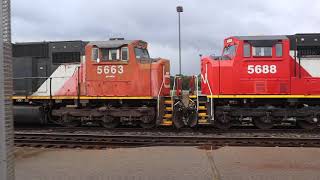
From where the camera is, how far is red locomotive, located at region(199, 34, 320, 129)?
15.0m

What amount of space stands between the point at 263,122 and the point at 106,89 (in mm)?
5845

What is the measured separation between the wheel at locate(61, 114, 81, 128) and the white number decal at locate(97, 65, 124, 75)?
6.84 ft

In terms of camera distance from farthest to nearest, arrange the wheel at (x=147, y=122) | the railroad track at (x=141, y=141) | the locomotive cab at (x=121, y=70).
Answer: the locomotive cab at (x=121, y=70), the wheel at (x=147, y=122), the railroad track at (x=141, y=141)

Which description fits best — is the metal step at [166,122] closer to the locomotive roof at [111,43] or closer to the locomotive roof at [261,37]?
the locomotive roof at [111,43]

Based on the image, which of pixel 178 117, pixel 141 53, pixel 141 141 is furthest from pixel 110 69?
pixel 141 141

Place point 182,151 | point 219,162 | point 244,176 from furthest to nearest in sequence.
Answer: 1. point 182,151
2. point 219,162
3. point 244,176

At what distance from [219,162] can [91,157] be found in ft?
8.14

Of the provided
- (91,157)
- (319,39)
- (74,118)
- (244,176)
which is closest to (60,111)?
(74,118)

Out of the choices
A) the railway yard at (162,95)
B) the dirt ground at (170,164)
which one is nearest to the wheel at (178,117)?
the railway yard at (162,95)

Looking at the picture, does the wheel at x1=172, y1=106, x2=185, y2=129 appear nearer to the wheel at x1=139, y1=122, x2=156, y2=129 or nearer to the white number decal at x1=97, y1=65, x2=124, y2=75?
the wheel at x1=139, y1=122, x2=156, y2=129

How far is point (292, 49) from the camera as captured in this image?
15141 millimetres

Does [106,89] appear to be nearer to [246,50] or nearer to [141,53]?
[141,53]

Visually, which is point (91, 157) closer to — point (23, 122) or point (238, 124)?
point (238, 124)

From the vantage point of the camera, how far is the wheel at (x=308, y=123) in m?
15.1
